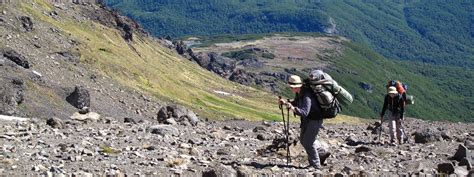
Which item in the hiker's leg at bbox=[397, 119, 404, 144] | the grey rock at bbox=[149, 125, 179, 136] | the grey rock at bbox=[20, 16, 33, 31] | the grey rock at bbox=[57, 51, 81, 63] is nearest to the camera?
the grey rock at bbox=[149, 125, 179, 136]

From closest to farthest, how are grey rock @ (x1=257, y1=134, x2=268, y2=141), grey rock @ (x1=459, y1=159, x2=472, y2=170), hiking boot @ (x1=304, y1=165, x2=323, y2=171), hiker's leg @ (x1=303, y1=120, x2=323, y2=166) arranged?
hiker's leg @ (x1=303, y1=120, x2=323, y2=166) → hiking boot @ (x1=304, y1=165, x2=323, y2=171) → grey rock @ (x1=459, y1=159, x2=472, y2=170) → grey rock @ (x1=257, y1=134, x2=268, y2=141)

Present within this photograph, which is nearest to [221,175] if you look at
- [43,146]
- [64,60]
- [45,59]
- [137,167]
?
[137,167]

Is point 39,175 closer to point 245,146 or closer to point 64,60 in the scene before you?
point 245,146

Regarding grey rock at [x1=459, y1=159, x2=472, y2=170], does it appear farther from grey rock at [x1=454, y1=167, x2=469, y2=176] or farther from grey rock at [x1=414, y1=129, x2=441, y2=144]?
grey rock at [x1=414, y1=129, x2=441, y2=144]

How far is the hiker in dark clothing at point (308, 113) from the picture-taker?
19.6 m

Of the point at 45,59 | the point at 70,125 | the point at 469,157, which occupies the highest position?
the point at 469,157

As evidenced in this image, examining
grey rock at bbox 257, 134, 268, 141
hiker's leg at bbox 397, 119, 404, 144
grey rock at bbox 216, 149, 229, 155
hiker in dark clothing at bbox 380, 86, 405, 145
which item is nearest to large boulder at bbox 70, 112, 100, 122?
grey rock at bbox 257, 134, 268, 141

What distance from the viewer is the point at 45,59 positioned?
84.5 m

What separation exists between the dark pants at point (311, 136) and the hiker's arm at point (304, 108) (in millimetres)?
876

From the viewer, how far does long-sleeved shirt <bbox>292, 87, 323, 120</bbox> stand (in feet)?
64.5

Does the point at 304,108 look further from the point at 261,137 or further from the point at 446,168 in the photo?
the point at 261,137

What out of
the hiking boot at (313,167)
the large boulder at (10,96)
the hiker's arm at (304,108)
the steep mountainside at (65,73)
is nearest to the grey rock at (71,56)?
the steep mountainside at (65,73)

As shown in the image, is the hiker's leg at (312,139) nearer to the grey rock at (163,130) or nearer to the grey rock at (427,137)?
the grey rock at (163,130)

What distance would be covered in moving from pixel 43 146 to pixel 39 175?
5.35m
